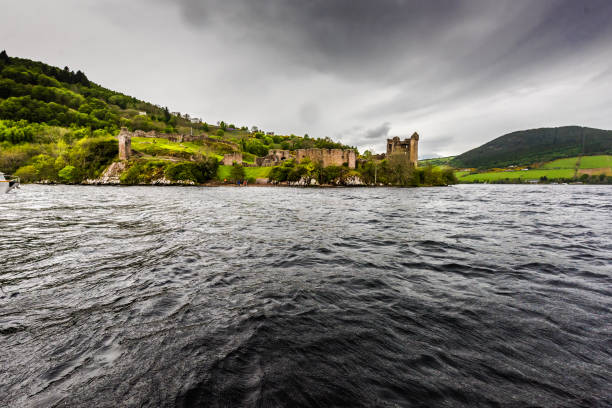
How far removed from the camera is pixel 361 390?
8.51 ft

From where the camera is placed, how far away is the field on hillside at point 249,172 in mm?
80225

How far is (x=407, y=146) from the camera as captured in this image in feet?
301

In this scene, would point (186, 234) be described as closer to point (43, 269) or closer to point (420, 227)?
point (43, 269)

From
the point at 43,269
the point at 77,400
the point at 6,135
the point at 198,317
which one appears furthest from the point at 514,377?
the point at 6,135

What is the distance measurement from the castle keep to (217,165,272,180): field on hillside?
4521 centimetres

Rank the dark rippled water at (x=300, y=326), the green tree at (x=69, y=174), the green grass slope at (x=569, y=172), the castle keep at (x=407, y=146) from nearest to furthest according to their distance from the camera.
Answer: the dark rippled water at (x=300, y=326), the green tree at (x=69, y=174), the castle keep at (x=407, y=146), the green grass slope at (x=569, y=172)

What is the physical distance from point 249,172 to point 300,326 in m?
82.7

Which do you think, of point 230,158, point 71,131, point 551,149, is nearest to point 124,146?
point 230,158

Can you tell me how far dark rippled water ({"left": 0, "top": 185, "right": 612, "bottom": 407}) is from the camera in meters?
2.56

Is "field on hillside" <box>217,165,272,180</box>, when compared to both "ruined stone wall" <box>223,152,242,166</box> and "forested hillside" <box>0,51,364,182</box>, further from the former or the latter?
"forested hillside" <box>0,51,364,182</box>

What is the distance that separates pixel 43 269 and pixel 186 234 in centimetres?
440

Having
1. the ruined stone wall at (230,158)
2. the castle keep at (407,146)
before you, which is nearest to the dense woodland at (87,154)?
the ruined stone wall at (230,158)

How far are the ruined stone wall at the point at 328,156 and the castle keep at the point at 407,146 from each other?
1680 centimetres

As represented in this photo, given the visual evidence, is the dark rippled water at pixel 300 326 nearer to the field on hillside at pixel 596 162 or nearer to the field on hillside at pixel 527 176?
the field on hillside at pixel 527 176
